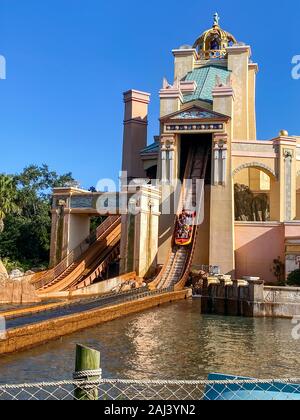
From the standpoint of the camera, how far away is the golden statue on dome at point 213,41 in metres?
48.3

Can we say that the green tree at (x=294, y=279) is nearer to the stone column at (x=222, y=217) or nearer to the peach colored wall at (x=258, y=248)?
the peach colored wall at (x=258, y=248)

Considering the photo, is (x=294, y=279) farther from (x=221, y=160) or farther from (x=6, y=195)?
(x=6, y=195)

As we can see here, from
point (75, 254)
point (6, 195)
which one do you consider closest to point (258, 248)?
point (75, 254)

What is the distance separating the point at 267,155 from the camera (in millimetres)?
36781

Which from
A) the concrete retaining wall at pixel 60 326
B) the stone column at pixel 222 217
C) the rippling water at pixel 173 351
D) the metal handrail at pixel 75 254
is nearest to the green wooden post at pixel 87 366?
the rippling water at pixel 173 351

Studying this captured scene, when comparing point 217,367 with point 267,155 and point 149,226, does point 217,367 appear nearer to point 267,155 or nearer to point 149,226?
point 149,226

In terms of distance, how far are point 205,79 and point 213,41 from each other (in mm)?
8276

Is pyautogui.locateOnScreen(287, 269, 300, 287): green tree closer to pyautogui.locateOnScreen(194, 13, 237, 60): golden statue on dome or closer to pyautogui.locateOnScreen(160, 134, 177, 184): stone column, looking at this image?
pyautogui.locateOnScreen(160, 134, 177, 184): stone column

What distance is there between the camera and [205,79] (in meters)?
42.9

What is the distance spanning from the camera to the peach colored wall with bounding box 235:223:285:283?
34213 mm

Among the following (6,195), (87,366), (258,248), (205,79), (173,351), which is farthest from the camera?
(205,79)

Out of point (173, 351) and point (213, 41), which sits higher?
point (213, 41)

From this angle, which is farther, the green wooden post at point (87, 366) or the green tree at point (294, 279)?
the green tree at point (294, 279)

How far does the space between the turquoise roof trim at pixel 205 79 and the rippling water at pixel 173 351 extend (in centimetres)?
2461
